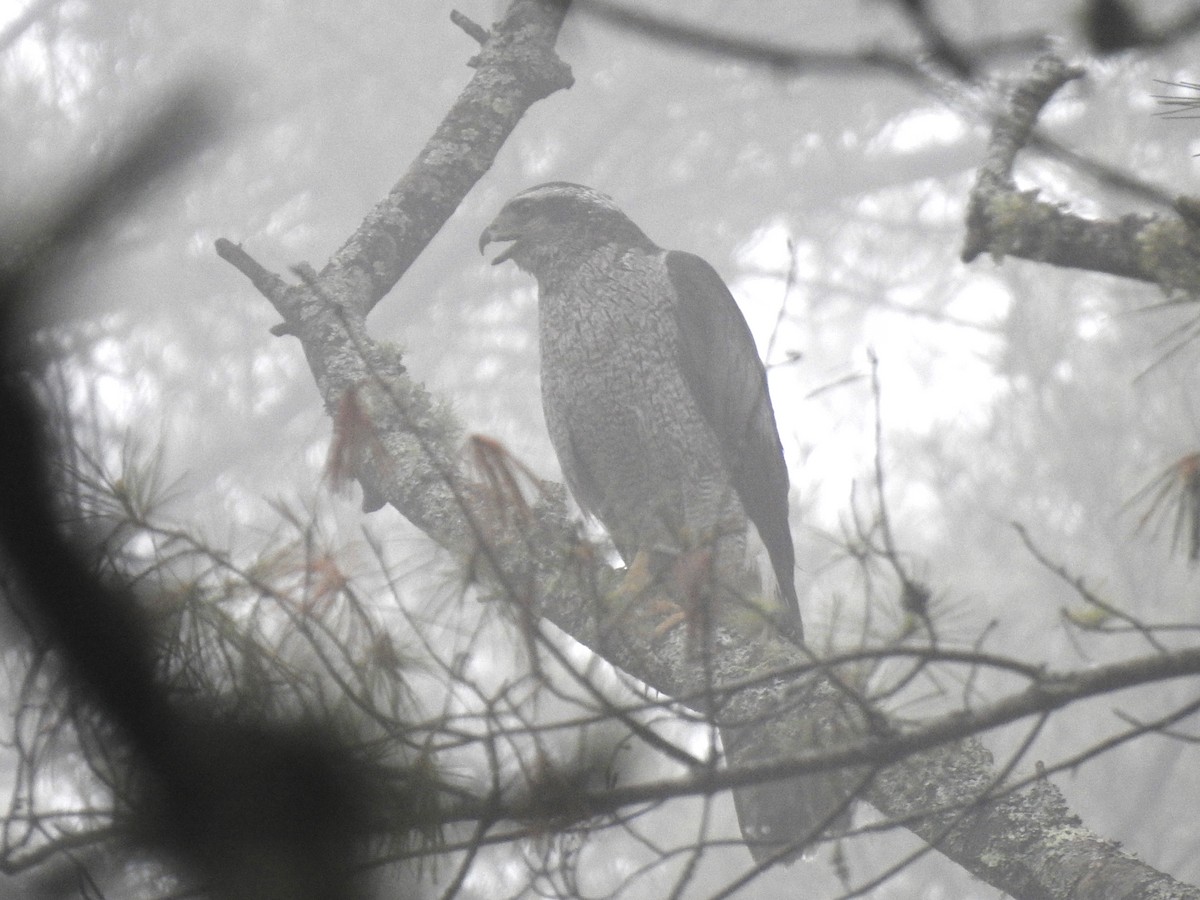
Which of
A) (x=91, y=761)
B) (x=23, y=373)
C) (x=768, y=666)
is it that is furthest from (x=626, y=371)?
(x=91, y=761)

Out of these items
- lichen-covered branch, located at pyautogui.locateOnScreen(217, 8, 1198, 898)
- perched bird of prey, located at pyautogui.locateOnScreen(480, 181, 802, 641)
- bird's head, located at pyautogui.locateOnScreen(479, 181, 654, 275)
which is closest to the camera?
lichen-covered branch, located at pyautogui.locateOnScreen(217, 8, 1198, 898)

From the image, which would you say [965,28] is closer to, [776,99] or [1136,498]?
[776,99]

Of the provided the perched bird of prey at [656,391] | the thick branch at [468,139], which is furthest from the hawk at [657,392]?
the thick branch at [468,139]

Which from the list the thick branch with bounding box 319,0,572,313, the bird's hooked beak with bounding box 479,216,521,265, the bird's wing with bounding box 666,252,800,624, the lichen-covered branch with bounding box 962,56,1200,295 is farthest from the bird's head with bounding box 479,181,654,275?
the lichen-covered branch with bounding box 962,56,1200,295

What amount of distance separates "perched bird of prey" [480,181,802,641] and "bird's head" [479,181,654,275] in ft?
0.05

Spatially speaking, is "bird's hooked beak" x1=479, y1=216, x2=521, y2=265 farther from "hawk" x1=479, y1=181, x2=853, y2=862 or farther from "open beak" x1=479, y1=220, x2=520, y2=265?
"hawk" x1=479, y1=181, x2=853, y2=862

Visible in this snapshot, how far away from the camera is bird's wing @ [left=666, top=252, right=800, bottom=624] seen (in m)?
4.24

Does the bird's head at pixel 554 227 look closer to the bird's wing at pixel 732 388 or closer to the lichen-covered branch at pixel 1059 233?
the bird's wing at pixel 732 388

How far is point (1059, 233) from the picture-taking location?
197 cm

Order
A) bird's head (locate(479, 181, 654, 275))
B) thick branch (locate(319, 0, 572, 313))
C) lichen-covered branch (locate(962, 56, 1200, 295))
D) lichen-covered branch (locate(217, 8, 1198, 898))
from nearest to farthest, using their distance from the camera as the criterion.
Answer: lichen-covered branch (locate(217, 8, 1198, 898)) < lichen-covered branch (locate(962, 56, 1200, 295)) < thick branch (locate(319, 0, 572, 313)) < bird's head (locate(479, 181, 654, 275))

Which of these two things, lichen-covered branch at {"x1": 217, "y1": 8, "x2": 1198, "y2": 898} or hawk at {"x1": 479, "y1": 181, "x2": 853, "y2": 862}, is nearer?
lichen-covered branch at {"x1": 217, "y1": 8, "x2": 1198, "y2": 898}

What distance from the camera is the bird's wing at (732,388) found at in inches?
167

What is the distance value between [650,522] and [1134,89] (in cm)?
906

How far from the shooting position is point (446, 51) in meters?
11.0
